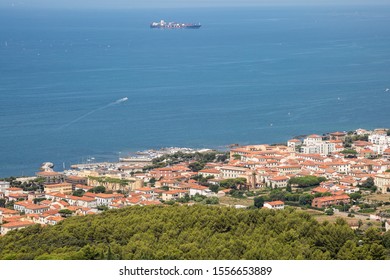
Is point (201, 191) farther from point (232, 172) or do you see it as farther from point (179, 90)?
point (179, 90)

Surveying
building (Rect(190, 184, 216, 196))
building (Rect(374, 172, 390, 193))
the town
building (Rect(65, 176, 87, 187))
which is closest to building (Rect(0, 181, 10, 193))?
the town

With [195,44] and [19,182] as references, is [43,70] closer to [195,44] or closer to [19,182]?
[195,44]

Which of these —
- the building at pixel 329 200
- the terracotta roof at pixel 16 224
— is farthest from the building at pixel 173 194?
the terracotta roof at pixel 16 224

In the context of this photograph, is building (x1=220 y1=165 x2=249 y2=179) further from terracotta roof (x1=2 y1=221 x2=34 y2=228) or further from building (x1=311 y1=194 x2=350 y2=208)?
terracotta roof (x1=2 y1=221 x2=34 y2=228)

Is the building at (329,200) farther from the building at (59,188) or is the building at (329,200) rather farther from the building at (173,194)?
the building at (59,188)

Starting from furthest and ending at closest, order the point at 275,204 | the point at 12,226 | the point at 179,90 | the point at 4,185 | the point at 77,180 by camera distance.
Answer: the point at 179,90
the point at 77,180
the point at 4,185
the point at 275,204
the point at 12,226

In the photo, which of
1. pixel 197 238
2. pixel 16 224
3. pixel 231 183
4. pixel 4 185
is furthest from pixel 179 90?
pixel 197 238
